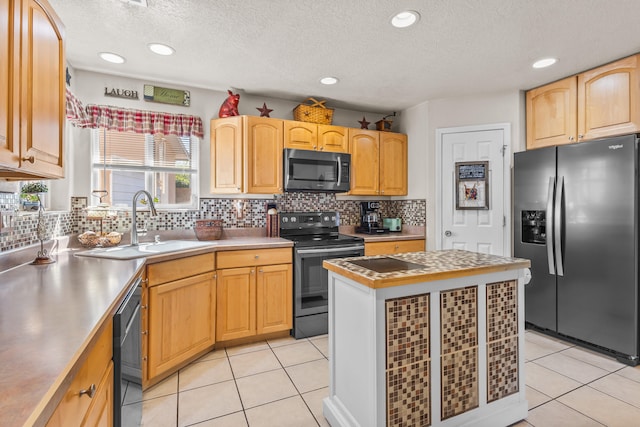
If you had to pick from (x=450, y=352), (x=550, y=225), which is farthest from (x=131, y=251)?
(x=550, y=225)

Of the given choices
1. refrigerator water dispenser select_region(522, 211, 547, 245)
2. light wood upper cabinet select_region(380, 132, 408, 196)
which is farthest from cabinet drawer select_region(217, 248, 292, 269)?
refrigerator water dispenser select_region(522, 211, 547, 245)

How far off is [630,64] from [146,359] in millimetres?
4196

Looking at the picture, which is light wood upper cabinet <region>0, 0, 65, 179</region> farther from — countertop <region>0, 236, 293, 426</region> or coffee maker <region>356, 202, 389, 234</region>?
coffee maker <region>356, 202, 389, 234</region>

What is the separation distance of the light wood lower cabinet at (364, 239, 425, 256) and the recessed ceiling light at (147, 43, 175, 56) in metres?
2.40

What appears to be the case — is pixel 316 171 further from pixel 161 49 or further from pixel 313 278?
pixel 161 49

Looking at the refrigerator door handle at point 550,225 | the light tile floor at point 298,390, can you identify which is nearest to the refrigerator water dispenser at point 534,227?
the refrigerator door handle at point 550,225

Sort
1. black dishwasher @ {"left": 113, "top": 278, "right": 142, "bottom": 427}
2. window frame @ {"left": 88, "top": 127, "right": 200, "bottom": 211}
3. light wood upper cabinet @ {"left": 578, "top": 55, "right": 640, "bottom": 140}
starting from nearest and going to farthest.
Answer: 1. black dishwasher @ {"left": 113, "top": 278, "right": 142, "bottom": 427}
2. light wood upper cabinet @ {"left": 578, "top": 55, "right": 640, "bottom": 140}
3. window frame @ {"left": 88, "top": 127, "right": 200, "bottom": 211}

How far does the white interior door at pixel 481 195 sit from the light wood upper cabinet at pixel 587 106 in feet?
1.11

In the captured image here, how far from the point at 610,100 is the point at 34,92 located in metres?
3.85

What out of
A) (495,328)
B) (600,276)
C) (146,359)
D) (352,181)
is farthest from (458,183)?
(146,359)

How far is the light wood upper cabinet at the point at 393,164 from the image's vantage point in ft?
12.6

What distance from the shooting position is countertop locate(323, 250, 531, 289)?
1461mm

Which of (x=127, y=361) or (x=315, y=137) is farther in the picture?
(x=315, y=137)

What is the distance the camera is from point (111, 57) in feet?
8.53
